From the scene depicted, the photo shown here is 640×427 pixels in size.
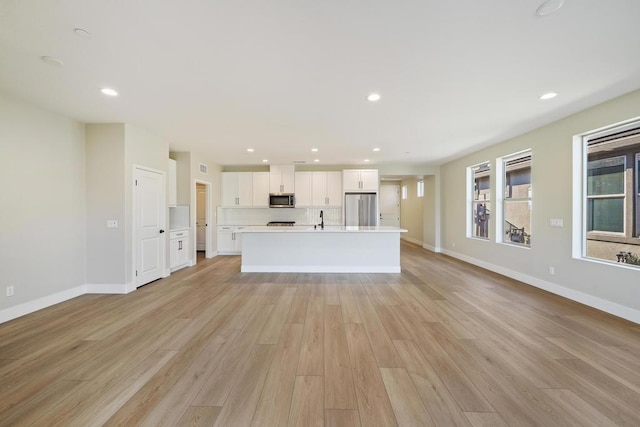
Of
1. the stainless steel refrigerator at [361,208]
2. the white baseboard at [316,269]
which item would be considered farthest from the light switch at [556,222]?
the stainless steel refrigerator at [361,208]

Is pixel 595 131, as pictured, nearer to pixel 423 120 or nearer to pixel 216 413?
pixel 423 120

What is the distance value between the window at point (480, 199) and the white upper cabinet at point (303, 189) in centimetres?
423

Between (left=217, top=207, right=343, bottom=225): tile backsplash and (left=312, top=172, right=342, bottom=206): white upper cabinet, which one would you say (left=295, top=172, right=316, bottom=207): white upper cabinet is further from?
(left=217, top=207, right=343, bottom=225): tile backsplash

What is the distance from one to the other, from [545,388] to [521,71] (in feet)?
9.07

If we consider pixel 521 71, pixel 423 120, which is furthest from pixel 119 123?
pixel 521 71

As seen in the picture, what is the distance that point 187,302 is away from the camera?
3406 millimetres

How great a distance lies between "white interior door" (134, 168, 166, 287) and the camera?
4062 millimetres

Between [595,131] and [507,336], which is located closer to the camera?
[507,336]

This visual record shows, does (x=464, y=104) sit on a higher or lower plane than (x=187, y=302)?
higher

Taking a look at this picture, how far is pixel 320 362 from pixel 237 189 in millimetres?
6029

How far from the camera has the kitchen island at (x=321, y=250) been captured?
4.95m

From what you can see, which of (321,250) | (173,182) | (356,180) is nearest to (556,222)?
(321,250)

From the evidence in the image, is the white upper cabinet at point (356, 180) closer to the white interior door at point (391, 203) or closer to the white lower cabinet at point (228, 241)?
the white interior door at point (391, 203)

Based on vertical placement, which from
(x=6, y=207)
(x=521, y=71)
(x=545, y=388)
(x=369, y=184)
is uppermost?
(x=521, y=71)
